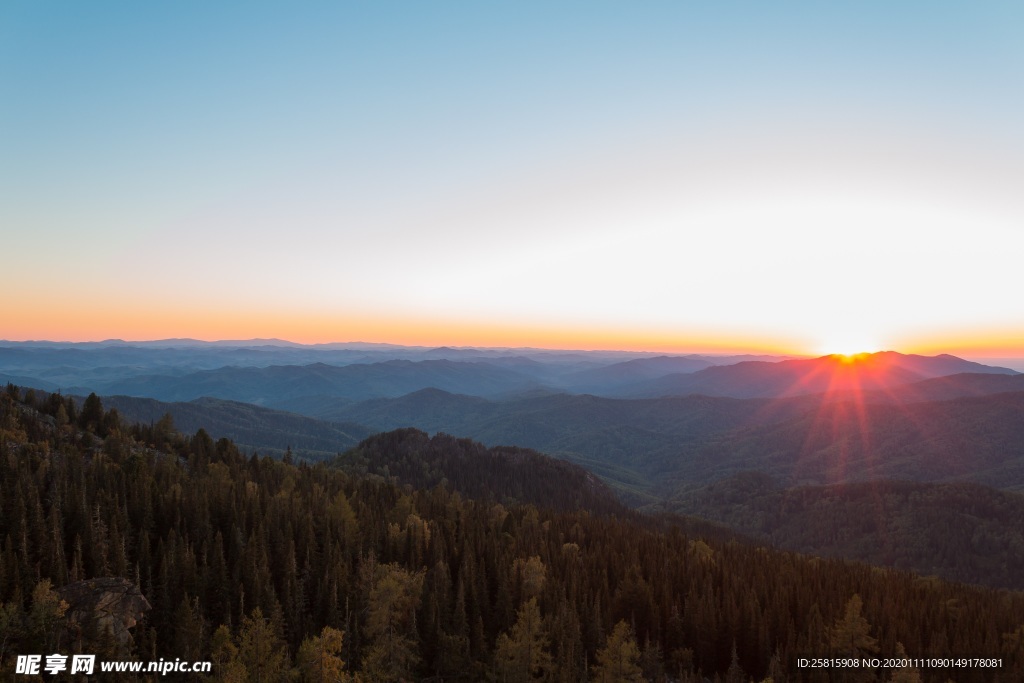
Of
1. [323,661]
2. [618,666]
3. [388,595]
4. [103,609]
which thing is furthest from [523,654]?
[103,609]

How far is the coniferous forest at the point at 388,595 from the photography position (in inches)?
3194

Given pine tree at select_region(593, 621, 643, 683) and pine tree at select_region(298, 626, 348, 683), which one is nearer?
pine tree at select_region(298, 626, 348, 683)

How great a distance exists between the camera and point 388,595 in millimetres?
91875

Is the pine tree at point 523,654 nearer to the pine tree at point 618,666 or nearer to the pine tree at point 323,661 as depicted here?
the pine tree at point 618,666

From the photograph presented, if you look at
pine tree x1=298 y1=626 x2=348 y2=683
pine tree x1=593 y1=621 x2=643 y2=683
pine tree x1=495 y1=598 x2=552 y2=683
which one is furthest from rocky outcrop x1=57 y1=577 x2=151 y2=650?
pine tree x1=593 y1=621 x2=643 y2=683

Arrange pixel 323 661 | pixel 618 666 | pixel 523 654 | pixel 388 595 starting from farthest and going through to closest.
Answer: pixel 388 595 → pixel 523 654 → pixel 618 666 → pixel 323 661

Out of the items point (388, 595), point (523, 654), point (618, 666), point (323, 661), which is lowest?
point (523, 654)

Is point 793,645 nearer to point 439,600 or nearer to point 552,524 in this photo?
point 439,600

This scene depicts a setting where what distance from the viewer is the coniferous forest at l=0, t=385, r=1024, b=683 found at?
81.1m

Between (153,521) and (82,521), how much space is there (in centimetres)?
1352

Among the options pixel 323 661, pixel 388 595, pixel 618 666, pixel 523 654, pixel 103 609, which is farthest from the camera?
pixel 388 595

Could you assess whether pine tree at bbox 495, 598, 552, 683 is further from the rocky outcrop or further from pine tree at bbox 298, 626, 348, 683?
the rocky outcrop

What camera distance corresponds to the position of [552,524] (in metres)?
176

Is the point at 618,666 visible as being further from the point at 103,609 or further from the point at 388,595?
the point at 103,609
